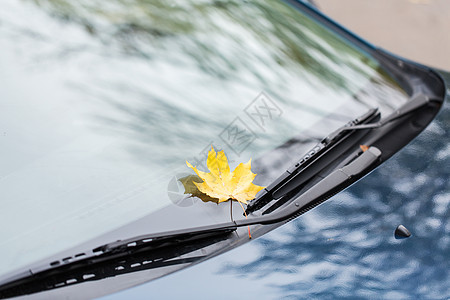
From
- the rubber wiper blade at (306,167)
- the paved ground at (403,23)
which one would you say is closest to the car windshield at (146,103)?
the rubber wiper blade at (306,167)

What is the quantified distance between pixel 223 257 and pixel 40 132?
0.57m

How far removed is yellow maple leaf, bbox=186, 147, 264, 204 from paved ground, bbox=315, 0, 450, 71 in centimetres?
275

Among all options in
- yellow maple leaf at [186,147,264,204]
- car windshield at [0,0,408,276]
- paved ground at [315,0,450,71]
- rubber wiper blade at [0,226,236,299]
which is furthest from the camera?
paved ground at [315,0,450,71]

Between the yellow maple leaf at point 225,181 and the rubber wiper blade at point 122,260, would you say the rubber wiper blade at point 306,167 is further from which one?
the rubber wiper blade at point 122,260

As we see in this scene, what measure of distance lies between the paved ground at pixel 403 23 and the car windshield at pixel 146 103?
6.83ft

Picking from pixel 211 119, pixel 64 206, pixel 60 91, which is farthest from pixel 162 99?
pixel 64 206

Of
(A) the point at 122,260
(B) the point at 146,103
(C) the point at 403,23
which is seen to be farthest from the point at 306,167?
(C) the point at 403,23

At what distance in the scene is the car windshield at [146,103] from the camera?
157cm

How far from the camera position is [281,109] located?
2.02m

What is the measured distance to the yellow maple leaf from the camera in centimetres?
170

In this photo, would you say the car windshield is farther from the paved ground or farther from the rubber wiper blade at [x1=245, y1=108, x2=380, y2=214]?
the paved ground

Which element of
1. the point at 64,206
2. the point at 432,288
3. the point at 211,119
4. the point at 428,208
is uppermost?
the point at 211,119

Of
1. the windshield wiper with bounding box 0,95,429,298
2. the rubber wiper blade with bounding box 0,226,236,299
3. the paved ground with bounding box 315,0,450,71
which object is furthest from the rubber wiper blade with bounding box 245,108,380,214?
the paved ground with bounding box 315,0,450,71

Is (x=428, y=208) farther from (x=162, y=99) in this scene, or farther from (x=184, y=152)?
(x=162, y=99)
